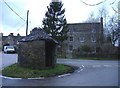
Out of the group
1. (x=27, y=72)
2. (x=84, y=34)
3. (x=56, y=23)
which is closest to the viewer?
(x=27, y=72)

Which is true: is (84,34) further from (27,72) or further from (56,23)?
(27,72)

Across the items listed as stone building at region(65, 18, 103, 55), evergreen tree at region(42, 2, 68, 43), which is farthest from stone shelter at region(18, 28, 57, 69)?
stone building at region(65, 18, 103, 55)

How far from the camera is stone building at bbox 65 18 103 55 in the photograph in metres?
74.6

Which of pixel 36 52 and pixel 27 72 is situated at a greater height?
pixel 36 52

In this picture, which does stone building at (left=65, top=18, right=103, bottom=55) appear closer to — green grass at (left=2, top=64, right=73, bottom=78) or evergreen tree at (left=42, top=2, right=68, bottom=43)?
evergreen tree at (left=42, top=2, right=68, bottom=43)

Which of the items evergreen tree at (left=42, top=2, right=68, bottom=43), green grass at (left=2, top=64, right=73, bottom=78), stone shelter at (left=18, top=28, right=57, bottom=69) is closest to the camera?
green grass at (left=2, top=64, right=73, bottom=78)

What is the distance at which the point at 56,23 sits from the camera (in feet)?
210

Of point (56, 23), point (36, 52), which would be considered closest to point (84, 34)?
point (56, 23)

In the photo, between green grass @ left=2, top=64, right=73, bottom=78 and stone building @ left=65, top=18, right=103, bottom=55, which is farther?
stone building @ left=65, top=18, right=103, bottom=55

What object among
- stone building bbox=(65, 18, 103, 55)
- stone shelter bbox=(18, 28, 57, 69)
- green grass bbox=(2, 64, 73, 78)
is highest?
stone building bbox=(65, 18, 103, 55)

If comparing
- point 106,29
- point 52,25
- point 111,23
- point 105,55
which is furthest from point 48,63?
point 106,29

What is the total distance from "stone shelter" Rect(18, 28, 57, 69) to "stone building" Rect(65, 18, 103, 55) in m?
47.8

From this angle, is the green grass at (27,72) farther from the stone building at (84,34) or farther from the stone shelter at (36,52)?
the stone building at (84,34)

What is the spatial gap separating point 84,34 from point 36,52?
171ft
